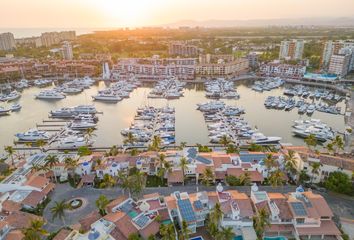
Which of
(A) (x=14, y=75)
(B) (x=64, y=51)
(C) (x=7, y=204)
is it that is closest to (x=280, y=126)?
(C) (x=7, y=204)

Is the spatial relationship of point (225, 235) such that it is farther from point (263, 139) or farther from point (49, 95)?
point (49, 95)

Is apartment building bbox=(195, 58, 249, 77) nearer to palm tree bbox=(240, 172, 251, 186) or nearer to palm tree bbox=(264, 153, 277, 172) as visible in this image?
palm tree bbox=(264, 153, 277, 172)

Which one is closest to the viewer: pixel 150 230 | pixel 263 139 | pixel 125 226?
pixel 125 226

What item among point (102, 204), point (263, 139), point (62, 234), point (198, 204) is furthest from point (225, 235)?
point (263, 139)

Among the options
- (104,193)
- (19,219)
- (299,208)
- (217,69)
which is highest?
(299,208)

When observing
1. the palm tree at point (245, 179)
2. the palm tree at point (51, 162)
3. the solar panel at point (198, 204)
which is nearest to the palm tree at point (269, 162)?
the palm tree at point (245, 179)

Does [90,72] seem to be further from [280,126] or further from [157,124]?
[280,126]
